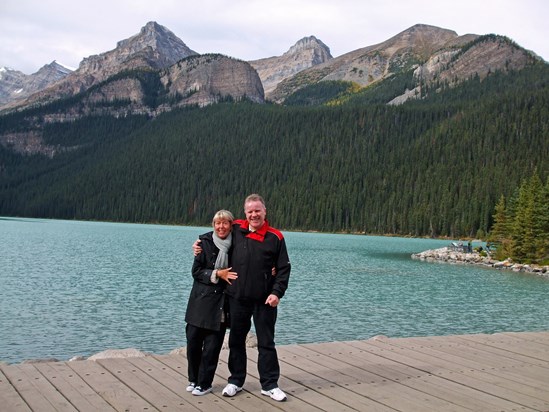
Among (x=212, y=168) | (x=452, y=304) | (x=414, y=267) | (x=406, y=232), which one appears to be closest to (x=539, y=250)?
(x=414, y=267)

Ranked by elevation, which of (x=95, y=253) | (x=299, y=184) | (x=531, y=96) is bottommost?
(x=95, y=253)

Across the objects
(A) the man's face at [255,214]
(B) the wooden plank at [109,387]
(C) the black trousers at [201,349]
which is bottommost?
(B) the wooden plank at [109,387]

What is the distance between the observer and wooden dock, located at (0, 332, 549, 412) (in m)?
6.91

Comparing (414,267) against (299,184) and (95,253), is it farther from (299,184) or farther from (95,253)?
(299,184)

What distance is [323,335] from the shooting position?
18.2 metres

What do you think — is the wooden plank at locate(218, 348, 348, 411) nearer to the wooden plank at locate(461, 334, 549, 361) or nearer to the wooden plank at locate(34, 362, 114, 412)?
the wooden plank at locate(34, 362, 114, 412)

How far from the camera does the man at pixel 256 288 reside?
746 cm

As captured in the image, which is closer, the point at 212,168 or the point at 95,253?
the point at 95,253

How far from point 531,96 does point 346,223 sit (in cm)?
6893

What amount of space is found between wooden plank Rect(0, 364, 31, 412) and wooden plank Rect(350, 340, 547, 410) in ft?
18.1

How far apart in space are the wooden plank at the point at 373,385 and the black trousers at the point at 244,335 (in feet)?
3.75

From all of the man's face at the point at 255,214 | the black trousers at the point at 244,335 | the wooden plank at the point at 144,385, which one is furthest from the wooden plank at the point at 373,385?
the man's face at the point at 255,214

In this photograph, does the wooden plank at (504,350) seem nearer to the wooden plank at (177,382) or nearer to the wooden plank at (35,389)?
the wooden plank at (177,382)

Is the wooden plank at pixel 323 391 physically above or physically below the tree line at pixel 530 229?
below
